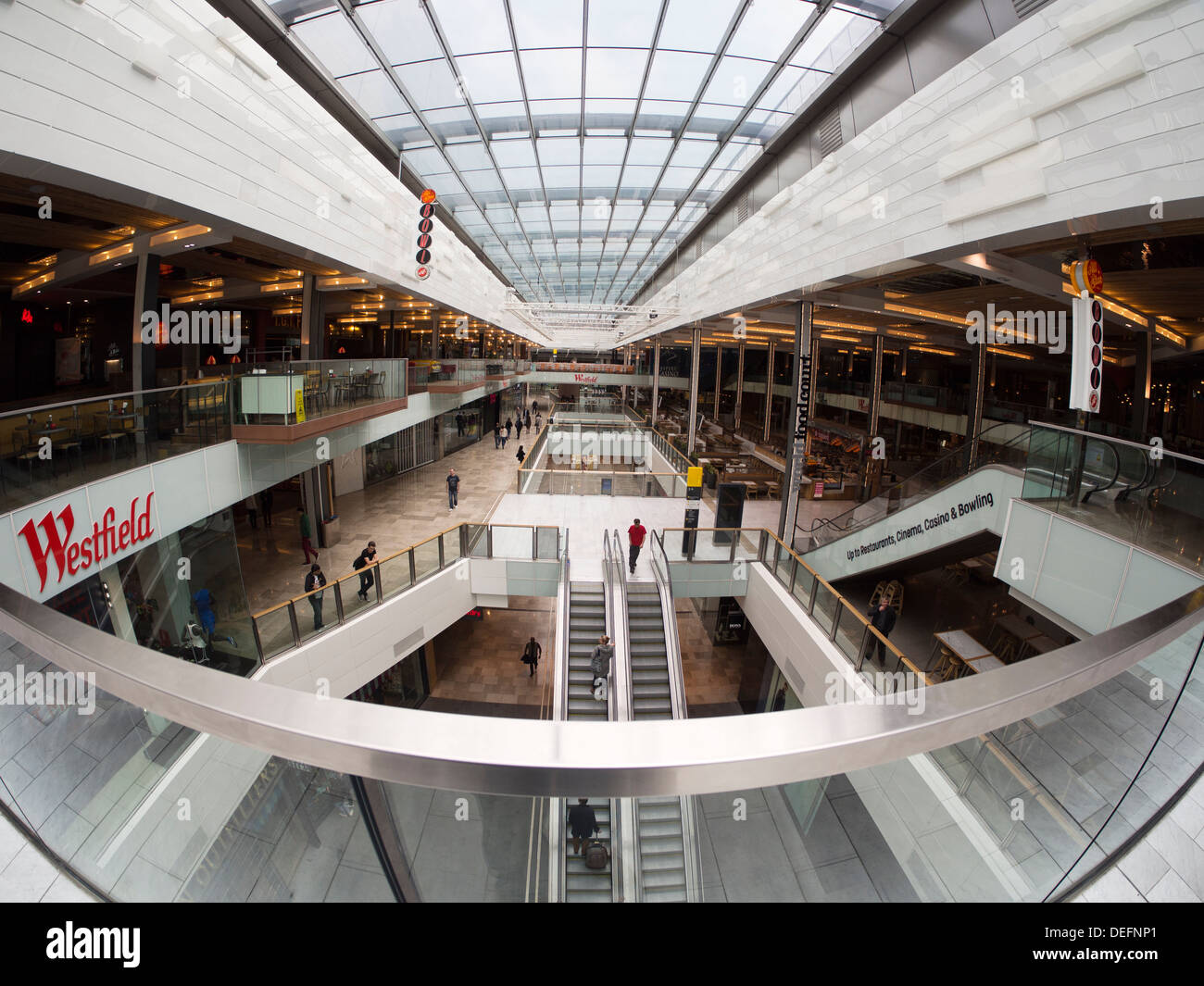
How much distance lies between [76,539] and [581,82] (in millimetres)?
10967

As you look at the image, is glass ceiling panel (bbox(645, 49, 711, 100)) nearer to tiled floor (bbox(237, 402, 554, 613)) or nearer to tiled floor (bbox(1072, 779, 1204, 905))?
tiled floor (bbox(237, 402, 554, 613))

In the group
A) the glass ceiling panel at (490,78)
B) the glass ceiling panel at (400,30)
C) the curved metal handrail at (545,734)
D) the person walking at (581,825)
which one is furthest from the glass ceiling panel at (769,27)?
the person walking at (581,825)

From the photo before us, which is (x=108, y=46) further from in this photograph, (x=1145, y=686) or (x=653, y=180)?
(x=653, y=180)

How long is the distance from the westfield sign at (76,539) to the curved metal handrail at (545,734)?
5295 mm

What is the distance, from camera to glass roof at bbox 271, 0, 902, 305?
823 centimetres

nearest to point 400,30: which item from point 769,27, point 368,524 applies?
point 769,27

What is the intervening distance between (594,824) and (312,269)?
13.8 metres

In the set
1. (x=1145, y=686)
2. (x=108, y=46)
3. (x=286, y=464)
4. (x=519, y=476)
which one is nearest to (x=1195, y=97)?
(x=1145, y=686)

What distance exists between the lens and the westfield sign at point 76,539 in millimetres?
4943

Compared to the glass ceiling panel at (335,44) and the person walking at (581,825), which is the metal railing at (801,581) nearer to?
the person walking at (581,825)

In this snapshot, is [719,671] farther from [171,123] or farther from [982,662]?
[171,123]

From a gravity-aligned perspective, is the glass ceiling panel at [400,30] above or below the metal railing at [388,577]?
above

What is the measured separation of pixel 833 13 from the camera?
26.6ft

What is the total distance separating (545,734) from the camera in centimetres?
111
